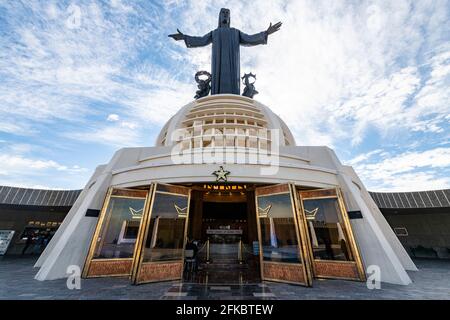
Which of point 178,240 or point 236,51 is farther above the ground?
point 236,51

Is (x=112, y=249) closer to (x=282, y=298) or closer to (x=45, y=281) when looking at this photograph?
(x=45, y=281)

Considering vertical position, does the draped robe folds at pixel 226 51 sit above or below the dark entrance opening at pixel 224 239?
above

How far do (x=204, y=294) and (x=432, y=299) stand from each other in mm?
6404

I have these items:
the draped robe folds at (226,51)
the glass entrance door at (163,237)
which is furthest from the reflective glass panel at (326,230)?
the draped robe folds at (226,51)

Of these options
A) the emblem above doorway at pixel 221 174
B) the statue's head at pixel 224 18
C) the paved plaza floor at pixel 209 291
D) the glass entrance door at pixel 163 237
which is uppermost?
the statue's head at pixel 224 18

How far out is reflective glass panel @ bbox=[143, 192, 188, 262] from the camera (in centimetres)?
768

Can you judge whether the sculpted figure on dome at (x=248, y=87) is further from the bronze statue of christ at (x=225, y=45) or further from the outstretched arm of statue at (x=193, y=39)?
the outstretched arm of statue at (x=193, y=39)

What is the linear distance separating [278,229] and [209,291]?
11.4 ft

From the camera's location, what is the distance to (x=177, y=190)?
865 cm

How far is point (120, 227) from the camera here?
869cm

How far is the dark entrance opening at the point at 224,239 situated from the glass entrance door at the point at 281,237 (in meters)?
1.02

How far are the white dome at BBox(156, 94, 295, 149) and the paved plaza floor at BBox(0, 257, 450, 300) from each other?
386 inches

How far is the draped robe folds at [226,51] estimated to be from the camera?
26000 millimetres
